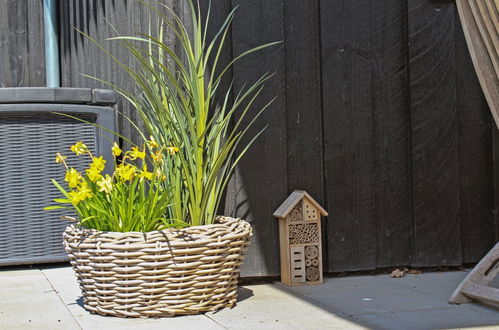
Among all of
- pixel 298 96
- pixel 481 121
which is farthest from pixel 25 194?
pixel 481 121

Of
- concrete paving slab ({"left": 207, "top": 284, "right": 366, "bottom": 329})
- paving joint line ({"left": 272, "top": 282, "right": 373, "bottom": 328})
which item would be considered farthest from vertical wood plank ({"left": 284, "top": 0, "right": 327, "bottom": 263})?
concrete paving slab ({"left": 207, "top": 284, "right": 366, "bottom": 329})

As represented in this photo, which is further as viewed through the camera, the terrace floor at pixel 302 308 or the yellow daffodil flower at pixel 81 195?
the yellow daffodil flower at pixel 81 195

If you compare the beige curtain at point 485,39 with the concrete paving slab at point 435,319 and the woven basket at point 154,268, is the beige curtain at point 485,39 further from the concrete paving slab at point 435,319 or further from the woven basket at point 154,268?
the woven basket at point 154,268

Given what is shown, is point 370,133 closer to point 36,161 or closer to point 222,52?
point 222,52

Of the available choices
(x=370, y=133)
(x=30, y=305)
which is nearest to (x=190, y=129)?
(x=30, y=305)

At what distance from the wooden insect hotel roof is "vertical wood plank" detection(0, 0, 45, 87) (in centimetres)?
282

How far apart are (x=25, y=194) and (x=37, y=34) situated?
2.17 meters

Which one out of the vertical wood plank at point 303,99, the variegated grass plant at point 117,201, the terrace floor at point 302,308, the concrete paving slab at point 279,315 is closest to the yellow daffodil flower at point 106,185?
the variegated grass plant at point 117,201

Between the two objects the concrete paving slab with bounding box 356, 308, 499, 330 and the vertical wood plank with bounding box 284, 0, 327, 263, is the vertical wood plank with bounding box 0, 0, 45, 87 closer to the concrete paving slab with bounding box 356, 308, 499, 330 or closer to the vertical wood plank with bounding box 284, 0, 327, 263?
the vertical wood plank with bounding box 284, 0, 327, 263

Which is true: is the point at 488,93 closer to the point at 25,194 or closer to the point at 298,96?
the point at 298,96

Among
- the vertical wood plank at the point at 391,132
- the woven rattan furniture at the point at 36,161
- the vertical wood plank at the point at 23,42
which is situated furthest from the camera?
the vertical wood plank at the point at 23,42

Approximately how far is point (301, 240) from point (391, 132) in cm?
60

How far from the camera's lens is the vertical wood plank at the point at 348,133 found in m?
3.25

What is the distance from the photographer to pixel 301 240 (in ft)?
10.2
